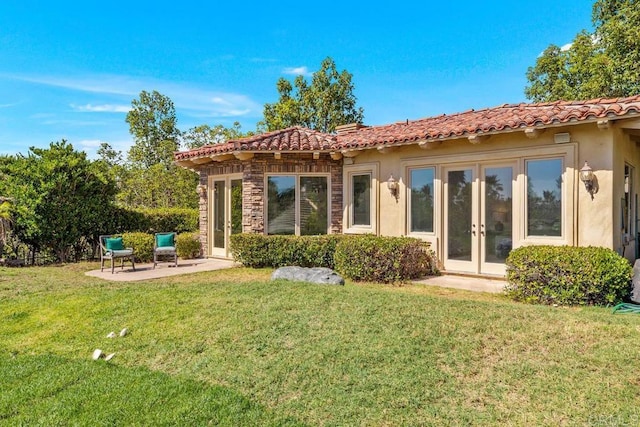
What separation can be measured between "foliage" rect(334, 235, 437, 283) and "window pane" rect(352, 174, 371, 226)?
6.54 ft

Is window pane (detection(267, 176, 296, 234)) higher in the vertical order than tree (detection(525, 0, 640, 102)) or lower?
lower

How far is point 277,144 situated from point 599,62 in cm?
1807

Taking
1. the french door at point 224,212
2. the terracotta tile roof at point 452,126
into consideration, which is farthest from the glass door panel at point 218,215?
the terracotta tile roof at point 452,126

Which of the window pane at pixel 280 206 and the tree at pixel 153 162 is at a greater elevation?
the tree at pixel 153 162

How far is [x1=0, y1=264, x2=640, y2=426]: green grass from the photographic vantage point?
3.50 metres

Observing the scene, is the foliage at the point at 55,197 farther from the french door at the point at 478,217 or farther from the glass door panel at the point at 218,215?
the french door at the point at 478,217

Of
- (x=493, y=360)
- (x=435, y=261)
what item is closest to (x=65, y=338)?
(x=493, y=360)

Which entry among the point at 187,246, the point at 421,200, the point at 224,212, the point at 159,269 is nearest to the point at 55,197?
the point at 187,246

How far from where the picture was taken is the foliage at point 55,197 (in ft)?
39.4

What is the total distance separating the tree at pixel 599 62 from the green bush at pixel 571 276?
1579cm

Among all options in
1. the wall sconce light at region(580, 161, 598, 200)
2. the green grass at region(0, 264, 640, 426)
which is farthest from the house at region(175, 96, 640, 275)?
the green grass at region(0, 264, 640, 426)

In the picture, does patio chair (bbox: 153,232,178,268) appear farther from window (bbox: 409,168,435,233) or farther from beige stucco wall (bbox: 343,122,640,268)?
beige stucco wall (bbox: 343,122,640,268)

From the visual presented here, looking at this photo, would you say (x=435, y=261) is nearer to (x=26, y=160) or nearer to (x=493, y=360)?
(x=493, y=360)

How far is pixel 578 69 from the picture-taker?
22734 millimetres
